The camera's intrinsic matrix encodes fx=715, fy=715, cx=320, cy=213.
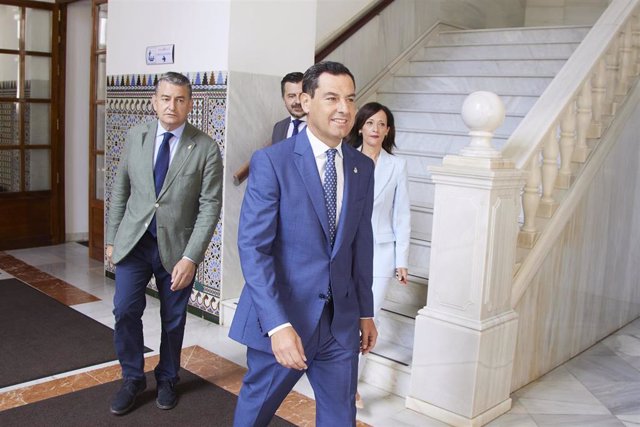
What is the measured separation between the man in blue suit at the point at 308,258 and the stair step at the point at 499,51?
15.6 feet

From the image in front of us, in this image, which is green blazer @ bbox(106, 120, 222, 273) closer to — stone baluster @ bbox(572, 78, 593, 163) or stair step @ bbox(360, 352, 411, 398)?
stair step @ bbox(360, 352, 411, 398)

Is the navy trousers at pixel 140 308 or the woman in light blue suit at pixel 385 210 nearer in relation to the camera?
the navy trousers at pixel 140 308

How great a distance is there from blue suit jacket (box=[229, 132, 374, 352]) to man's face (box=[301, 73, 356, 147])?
125 mm

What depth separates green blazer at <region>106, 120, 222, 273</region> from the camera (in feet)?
11.4

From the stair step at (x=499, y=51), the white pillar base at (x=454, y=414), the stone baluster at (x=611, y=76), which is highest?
the stair step at (x=499, y=51)

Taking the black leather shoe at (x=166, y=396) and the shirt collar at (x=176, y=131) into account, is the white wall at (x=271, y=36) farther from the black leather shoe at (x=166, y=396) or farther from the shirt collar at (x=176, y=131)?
the black leather shoe at (x=166, y=396)

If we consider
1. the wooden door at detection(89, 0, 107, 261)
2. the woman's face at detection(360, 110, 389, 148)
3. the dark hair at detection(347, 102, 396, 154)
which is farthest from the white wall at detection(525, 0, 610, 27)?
the woman's face at detection(360, 110, 389, 148)

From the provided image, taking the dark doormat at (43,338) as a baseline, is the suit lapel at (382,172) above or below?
above

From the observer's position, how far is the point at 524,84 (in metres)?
6.28

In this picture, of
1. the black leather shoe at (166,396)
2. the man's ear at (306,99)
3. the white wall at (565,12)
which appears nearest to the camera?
the man's ear at (306,99)

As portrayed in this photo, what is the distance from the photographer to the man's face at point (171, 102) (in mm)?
3416

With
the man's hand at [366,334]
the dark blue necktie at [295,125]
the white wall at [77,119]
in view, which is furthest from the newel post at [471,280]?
the white wall at [77,119]

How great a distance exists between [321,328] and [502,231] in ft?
5.00

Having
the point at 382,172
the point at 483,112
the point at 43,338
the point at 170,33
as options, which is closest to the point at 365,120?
the point at 382,172
